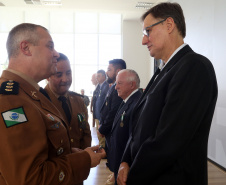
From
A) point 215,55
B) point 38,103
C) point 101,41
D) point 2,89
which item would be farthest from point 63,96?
point 101,41

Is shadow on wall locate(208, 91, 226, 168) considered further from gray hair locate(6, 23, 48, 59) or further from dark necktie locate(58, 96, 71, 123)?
gray hair locate(6, 23, 48, 59)

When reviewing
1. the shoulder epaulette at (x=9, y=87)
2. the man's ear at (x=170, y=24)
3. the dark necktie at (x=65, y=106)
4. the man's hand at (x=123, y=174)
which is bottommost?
the man's hand at (x=123, y=174)

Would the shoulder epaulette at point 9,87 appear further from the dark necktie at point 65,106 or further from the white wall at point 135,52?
the white wall at point 135,52

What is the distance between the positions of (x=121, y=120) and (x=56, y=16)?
915cm

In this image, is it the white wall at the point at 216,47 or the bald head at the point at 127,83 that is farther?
the white wall at the point at 216,47

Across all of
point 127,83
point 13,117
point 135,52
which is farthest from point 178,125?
point 135,52

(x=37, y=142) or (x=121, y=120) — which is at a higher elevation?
(x=37, y=142)

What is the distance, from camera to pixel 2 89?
911 mm

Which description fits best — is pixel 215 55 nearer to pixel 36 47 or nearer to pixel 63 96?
pixel 63 96

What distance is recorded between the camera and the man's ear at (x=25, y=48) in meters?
1.07

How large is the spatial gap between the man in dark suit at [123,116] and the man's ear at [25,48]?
4.74 ft

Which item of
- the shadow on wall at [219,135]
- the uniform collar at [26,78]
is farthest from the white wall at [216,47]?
the uniform collar at [26,78]

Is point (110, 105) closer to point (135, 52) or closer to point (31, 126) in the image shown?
point (31, 126)

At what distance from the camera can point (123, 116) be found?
235cm
